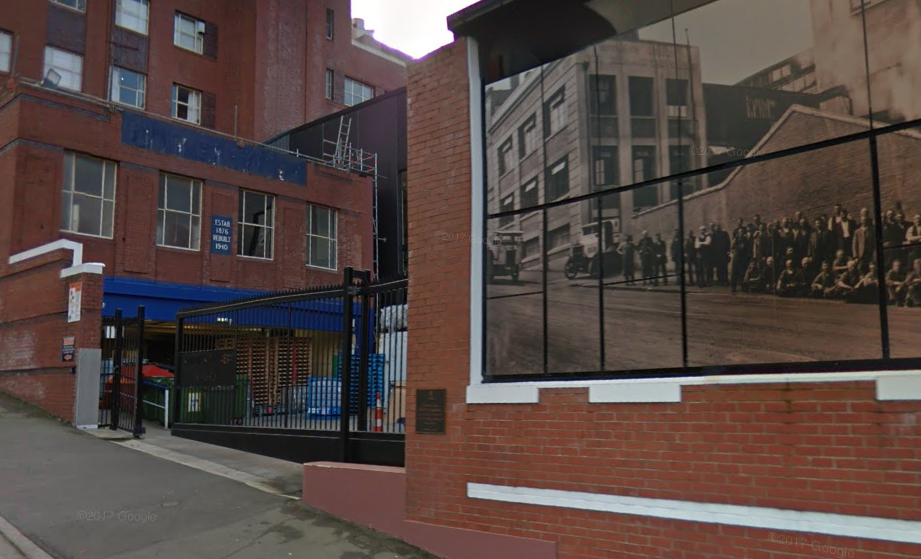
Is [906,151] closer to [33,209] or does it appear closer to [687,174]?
[687,174]

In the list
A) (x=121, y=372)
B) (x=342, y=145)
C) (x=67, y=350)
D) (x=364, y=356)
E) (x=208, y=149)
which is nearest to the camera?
(x=364, y=356)

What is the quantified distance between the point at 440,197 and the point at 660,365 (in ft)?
8.85

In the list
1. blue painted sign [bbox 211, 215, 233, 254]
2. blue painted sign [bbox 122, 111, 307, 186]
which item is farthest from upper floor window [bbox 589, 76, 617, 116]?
blue painted sign [bbox 211, 215, 233, 254]

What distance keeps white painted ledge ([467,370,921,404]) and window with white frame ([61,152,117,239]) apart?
17.2 meters

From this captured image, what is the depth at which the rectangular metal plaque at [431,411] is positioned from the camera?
6480 mm

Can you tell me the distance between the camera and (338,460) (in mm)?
8016

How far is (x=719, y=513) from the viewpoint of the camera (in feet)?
16.0

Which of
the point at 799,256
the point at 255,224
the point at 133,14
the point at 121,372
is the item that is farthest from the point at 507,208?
the point at 133,14

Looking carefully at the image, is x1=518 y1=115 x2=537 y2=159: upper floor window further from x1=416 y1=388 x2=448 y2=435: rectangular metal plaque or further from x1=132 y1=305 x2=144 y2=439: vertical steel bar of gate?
x1=132 y1=305 x2=144 y2=439: vertical steel bar of gate

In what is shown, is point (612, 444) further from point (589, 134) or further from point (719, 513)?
point (589, 134)

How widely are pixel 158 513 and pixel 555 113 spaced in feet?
19.0

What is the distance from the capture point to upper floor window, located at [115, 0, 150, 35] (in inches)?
1070

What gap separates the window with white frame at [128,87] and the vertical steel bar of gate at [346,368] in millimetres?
23342

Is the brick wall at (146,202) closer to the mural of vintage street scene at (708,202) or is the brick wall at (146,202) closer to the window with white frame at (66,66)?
the window with white frame at (66,66)
